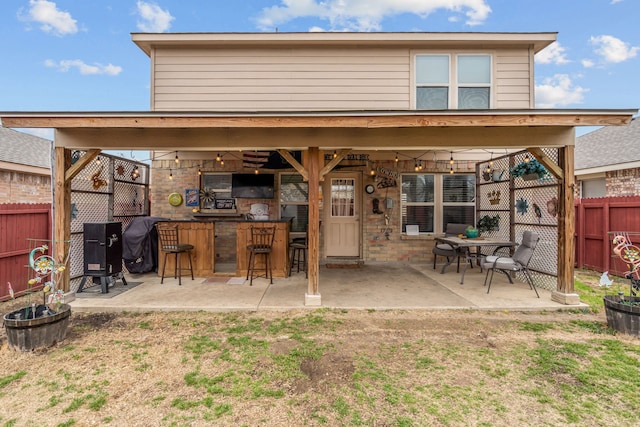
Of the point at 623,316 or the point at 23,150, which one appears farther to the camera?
the point at 23,150

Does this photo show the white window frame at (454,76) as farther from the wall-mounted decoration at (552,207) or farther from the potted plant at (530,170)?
the wall-mounted decoration at (552,207)

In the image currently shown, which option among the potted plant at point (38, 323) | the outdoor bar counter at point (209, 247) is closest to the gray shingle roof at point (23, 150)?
the outdoor bar counter at point (209, 247)

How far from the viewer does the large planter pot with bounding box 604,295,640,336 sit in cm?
344

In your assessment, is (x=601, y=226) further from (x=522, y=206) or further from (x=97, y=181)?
(x=97, y=181)

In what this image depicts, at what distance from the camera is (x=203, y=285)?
18.0ft

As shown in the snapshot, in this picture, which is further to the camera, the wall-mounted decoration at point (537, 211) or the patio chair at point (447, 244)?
the patio chair at point (447, 244)

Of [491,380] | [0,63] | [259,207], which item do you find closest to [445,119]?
[491,380]

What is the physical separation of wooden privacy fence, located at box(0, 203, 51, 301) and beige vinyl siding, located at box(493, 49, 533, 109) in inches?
367

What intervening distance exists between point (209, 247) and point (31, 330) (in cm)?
314

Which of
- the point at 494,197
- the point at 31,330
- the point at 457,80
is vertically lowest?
the point at 31,330

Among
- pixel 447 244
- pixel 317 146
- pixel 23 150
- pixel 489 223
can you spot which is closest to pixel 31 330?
pixel 317 146

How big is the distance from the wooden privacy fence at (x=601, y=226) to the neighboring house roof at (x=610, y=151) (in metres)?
2.37

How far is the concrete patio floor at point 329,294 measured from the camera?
14.4ft

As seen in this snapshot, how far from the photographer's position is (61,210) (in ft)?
14.7
